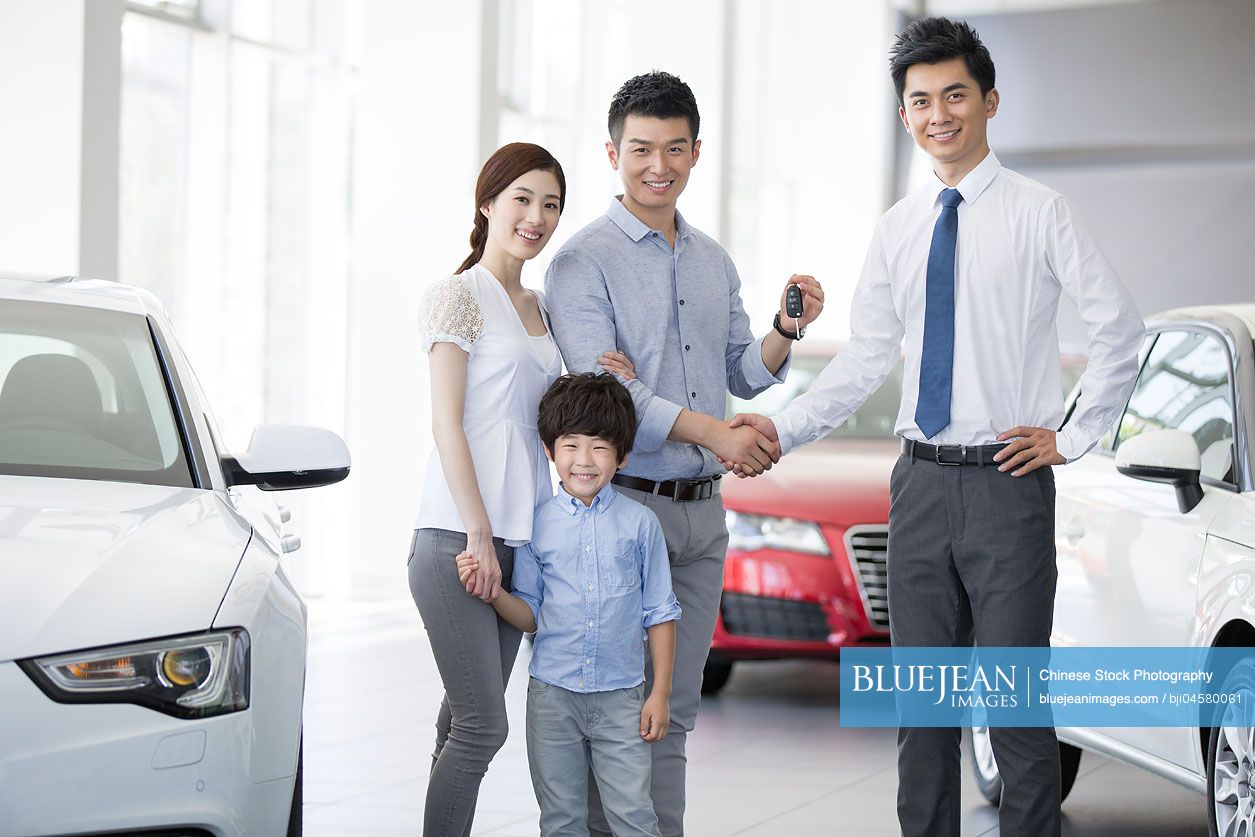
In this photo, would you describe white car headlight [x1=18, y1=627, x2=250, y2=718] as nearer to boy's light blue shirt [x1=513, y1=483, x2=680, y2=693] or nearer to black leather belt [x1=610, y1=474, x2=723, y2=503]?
boy's light blue shirt [x1=513, y1=483, x2=680, y2=693]

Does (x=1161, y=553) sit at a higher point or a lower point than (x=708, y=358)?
lower

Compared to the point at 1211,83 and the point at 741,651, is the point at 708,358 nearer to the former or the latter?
the point at 741,651

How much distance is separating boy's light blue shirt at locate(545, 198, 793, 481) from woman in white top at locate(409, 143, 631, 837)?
150mm

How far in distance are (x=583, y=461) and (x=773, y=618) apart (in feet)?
10.6

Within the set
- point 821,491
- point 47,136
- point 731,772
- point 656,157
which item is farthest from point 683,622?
point 47,136

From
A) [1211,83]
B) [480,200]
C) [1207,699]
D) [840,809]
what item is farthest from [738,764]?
[1211,83]

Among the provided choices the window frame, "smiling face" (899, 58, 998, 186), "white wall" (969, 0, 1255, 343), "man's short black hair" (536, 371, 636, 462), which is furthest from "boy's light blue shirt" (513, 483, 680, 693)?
"white wall" (969, 0, 1255, 343)

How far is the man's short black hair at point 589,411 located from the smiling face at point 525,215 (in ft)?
0.97

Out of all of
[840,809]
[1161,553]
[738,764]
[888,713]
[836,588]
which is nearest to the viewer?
[1161,553]

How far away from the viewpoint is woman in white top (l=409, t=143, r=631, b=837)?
3.07 m

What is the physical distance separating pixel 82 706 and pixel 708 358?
5.37 feet

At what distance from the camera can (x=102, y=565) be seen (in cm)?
246

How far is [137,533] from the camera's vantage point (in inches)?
103

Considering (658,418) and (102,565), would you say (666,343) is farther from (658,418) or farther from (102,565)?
(102,565)
